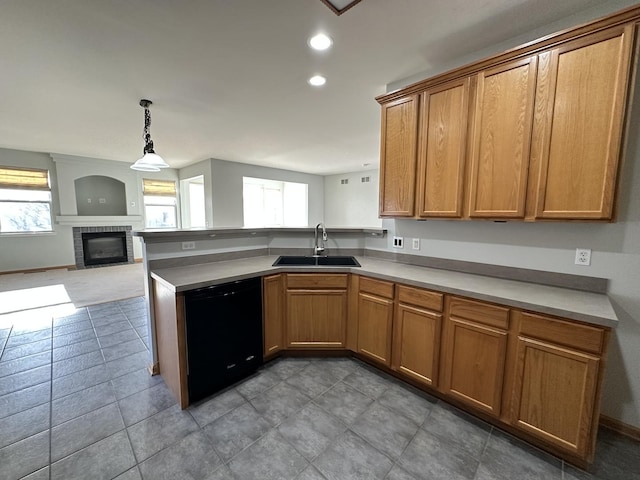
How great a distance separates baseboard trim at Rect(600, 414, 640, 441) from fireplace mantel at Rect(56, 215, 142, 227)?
880 centimetres

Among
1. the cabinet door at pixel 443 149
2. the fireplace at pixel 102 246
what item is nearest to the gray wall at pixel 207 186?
the fireplace at pixel 102 246

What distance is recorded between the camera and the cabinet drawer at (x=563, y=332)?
4.55ft

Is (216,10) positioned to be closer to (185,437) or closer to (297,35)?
(297,35)

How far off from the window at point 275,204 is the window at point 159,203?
2.13 metres

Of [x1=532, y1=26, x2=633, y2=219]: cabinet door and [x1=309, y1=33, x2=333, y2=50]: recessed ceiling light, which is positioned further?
[x1=309, y1=33, x2=333, y2=50]: recessed ceiling light

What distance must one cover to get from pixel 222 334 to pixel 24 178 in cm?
695

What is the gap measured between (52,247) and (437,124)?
8.20 m

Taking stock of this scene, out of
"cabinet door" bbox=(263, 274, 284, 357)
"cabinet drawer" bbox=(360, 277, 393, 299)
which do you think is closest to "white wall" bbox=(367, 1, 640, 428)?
"cabinet drawer" bbox=(360, 277, 393, 299)

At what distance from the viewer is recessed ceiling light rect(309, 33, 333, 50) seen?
6.37 feet

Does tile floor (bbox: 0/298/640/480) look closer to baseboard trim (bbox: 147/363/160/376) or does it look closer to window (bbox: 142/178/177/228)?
baseboard trim (bbox: 147/363/160/376)

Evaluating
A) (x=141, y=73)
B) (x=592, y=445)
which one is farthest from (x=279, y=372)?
(x=141, y=73)

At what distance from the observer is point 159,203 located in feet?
24.7

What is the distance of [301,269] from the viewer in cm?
251

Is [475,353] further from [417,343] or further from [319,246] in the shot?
[319,246]
